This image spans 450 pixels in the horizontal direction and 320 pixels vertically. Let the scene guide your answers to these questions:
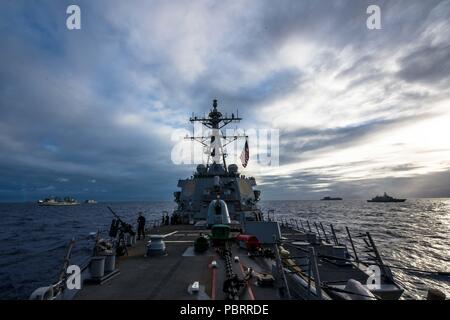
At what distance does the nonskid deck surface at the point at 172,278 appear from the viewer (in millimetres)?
5836

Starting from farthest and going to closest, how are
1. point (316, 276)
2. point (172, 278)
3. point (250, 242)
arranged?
point (250, 242)
point (172, 278)
point (316, 276)

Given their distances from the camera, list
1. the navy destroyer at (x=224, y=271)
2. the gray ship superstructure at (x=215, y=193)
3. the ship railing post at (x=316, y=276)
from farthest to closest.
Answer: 1. the gray ship superstructure at (x=215, y=193)
2. the navy destroyer at (x=224, y=271)
3. the ship railing post at (x=316, y=276)

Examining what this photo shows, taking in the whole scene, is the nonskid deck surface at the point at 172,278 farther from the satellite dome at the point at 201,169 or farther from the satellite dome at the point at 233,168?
the satellite dome at the point at 201,169

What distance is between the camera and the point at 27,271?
52.4 feet

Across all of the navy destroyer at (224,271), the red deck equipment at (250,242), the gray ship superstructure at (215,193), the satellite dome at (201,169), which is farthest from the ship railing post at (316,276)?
the satellite dome at (201,169)

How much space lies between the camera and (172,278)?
23.2ft

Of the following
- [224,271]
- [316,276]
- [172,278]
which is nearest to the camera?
[316,276]

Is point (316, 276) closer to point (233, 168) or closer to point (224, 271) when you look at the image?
point (224, 271)

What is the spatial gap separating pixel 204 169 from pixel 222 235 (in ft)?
54.2

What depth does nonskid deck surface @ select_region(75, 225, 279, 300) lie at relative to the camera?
5836 millimetres

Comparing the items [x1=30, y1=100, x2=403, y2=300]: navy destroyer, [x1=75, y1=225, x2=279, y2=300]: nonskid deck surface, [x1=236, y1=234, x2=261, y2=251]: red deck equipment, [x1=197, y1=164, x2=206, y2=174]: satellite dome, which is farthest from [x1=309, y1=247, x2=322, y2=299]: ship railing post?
[x1=197, y1=164, x2=206, y2=174]: satellite dome

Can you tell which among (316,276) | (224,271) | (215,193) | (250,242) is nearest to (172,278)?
(224,271)
